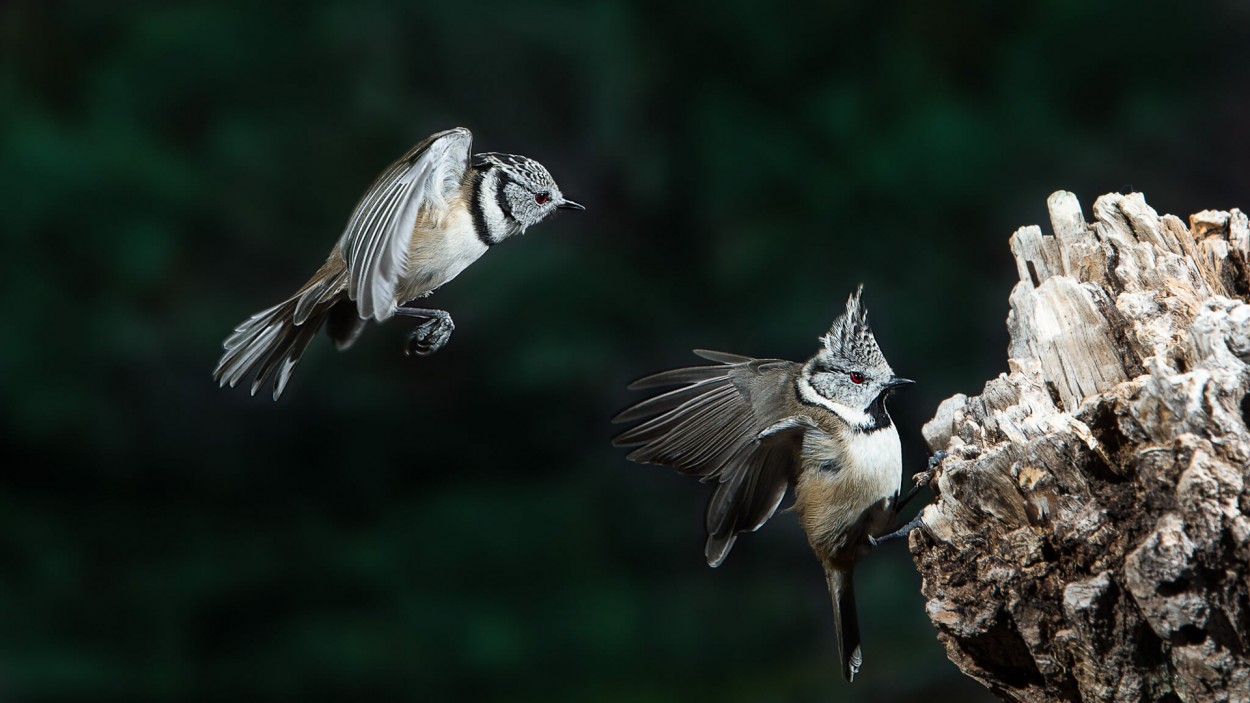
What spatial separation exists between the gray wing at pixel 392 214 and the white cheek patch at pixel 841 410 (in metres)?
0.65

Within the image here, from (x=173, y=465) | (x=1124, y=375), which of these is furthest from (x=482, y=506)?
(x=1124, y=375)

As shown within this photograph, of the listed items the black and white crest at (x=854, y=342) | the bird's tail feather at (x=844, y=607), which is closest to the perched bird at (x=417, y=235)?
the black and white crest at (x=854, y=342)

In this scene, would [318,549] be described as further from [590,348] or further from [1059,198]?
[1059,198]

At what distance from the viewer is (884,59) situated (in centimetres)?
365

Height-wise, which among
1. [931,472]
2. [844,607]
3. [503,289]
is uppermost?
[503,289]

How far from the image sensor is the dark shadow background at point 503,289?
3.51 metres

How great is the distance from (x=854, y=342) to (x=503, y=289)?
1839 millimetres

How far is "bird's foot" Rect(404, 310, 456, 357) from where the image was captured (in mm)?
1401

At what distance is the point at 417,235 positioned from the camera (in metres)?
1.60

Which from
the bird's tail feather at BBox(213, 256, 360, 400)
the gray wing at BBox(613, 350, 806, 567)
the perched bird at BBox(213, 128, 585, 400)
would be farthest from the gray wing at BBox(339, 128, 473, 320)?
the gray wing at BBox(613, 350, 806, 567)

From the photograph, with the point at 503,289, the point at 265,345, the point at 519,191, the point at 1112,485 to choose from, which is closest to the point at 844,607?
the point at 1112,485

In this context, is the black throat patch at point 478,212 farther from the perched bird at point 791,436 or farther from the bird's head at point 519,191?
the perched bird at point 791,436

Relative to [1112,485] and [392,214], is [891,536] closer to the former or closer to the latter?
[1112,485]

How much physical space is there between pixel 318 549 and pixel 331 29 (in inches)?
60.7
